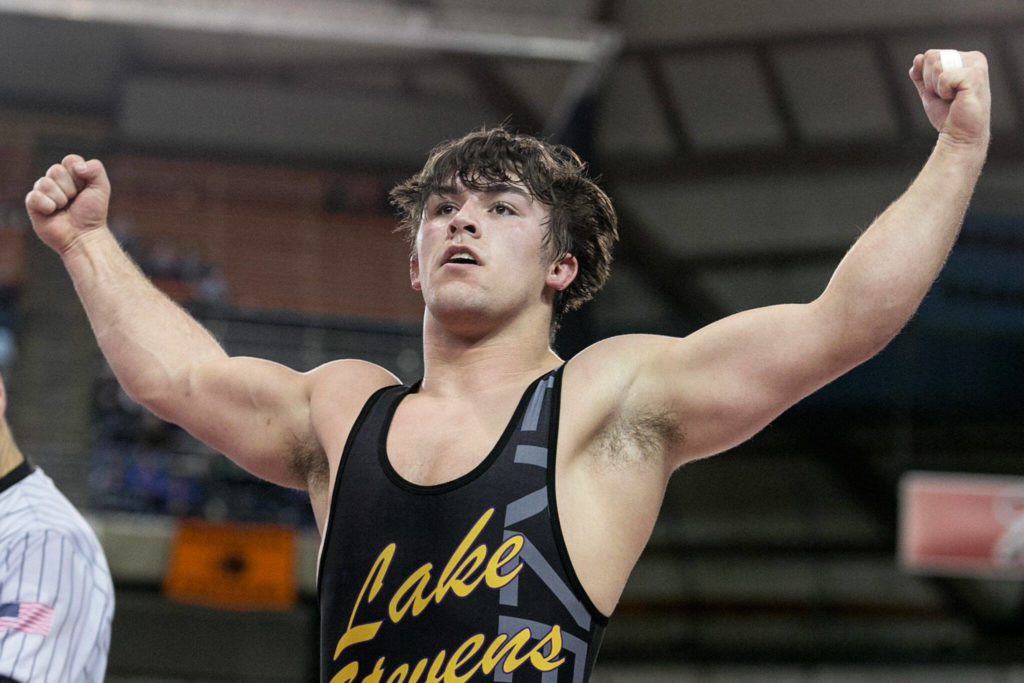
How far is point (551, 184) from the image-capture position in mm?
2047

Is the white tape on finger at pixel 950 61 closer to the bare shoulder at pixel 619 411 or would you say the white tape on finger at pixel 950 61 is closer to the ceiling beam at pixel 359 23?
the bare shoulder at pixel 619 411

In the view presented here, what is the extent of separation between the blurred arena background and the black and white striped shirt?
526cm

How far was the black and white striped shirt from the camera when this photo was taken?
205 cm

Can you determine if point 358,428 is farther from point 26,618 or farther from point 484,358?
point 26,618

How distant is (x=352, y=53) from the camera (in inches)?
371

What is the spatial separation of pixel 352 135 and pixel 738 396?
349 inches

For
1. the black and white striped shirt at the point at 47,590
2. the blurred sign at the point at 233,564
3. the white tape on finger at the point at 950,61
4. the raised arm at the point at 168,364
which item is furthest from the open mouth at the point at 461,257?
the blurred sign at the point at 233,564

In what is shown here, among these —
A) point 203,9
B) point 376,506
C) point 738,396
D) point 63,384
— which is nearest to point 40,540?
point 376,506

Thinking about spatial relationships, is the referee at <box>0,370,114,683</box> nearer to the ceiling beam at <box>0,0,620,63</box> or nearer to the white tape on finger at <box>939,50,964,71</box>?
the white tape on finger at <box>939,50,964,71</box>

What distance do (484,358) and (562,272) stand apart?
0.22 metres

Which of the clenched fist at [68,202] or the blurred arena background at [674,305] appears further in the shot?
the blurred arena background at [674,305]

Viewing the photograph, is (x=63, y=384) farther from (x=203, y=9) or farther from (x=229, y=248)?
(x=203, y=9)

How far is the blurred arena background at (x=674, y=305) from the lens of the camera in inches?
323

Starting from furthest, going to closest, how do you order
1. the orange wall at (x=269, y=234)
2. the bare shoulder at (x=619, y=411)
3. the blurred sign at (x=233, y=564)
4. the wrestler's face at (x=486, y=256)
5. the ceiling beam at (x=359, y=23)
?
the orange wall at (x=269, y=234), the blurred sign at (x=233, y=564), the ceiling beam at (x=359, y=23), the wrestler's face at (x=486, y=256), the bare shoulder at (x=619, y=411)
